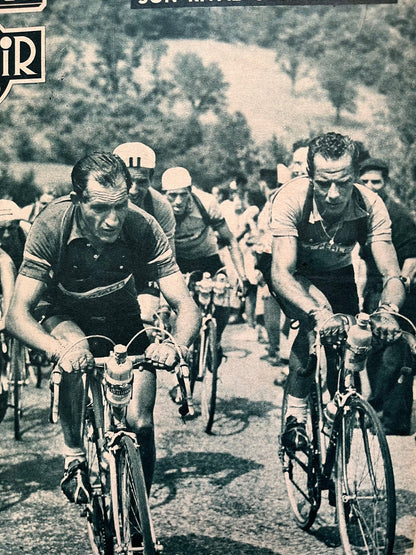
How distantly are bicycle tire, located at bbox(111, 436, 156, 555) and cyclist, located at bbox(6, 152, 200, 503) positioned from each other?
26.1 inches

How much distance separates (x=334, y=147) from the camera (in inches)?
160

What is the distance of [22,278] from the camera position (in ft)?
13.6

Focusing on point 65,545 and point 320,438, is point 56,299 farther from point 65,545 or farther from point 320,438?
point 320,438

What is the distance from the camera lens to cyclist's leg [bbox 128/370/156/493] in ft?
12.4

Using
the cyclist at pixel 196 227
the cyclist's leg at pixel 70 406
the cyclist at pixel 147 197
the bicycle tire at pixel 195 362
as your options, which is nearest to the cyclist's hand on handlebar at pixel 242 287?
the cyclist at pixel 196 227

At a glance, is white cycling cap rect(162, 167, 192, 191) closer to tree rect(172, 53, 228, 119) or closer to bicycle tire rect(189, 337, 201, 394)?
tree rect(172, 53, 228, 119)

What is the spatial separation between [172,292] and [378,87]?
5.80 feet

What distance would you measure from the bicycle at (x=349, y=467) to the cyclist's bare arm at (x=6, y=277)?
1.94 metres

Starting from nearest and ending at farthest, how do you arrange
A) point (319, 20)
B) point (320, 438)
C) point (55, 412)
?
point (55, 412)
point (320, 438)
point (319, 20)

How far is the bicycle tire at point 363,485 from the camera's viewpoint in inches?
132

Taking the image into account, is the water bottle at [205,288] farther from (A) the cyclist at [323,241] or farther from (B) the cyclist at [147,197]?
(A) the cyclist at [323,241]

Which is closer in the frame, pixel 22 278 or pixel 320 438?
pixel 320 438

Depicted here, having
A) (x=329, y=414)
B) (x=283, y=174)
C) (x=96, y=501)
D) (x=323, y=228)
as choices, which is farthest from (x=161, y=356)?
(x=283, y=174)

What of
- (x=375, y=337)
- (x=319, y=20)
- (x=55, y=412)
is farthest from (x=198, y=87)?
(x=55, y=412)
